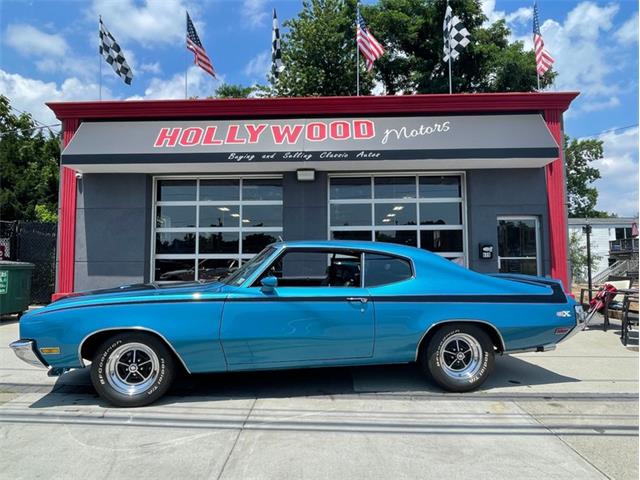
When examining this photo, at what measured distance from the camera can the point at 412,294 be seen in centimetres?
464

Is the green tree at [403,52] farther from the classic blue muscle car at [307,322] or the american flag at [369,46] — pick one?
the classic blue muscle car at [307,322]

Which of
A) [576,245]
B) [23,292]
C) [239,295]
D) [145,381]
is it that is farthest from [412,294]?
[576,245]

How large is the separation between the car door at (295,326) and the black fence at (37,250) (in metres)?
9.26

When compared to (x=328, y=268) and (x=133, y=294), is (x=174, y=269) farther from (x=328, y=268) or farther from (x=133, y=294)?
(x=328, y=268)

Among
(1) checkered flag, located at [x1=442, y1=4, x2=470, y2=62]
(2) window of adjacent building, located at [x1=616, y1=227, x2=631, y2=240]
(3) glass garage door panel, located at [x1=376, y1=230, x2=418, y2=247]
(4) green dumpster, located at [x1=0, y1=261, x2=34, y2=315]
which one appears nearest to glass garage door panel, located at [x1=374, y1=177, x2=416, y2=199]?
(3) glass garage door panel, located at [x1=376, y1=230, x2=418, y2=247]

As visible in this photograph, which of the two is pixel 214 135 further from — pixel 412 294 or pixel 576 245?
pixel 576 245

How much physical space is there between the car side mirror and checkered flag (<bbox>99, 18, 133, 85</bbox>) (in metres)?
10.2

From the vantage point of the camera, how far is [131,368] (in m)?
4.36

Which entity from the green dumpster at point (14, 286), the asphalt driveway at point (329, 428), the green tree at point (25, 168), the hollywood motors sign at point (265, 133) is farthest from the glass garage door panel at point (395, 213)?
the green tree at point (25, 168)

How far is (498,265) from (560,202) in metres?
1.99

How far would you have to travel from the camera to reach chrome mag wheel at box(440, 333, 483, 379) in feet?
15.6

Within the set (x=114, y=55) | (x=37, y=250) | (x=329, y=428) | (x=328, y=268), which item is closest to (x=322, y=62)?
(x=114, y=55)

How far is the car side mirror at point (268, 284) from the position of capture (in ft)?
14.3

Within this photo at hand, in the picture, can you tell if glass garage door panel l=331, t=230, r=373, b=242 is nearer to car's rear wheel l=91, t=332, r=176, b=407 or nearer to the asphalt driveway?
the asphalt driveway
